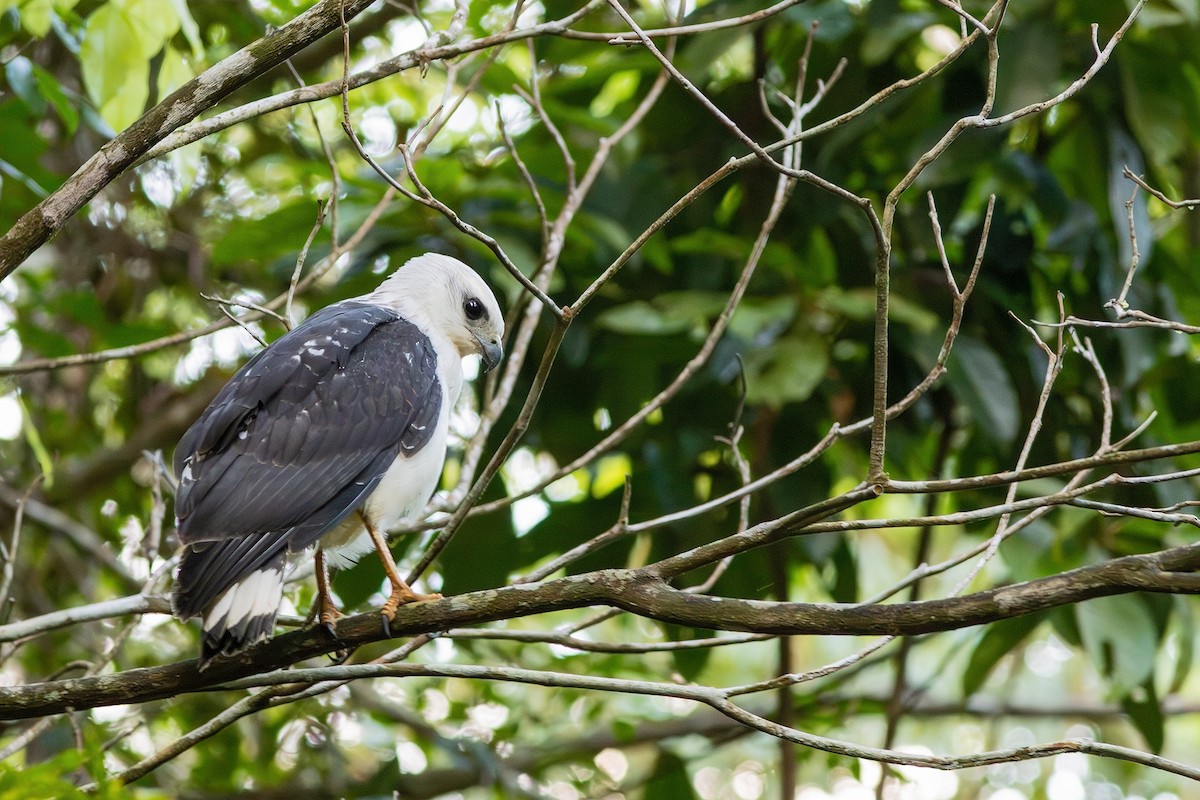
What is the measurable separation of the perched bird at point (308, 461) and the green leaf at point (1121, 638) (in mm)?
2383

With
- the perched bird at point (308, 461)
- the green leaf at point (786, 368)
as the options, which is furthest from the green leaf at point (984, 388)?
the perched bird at point (308, 461)

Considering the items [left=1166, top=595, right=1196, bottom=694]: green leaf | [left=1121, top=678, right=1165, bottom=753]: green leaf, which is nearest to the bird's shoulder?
[left=1121, top=678, right=1165, bottom=753]: green leaf

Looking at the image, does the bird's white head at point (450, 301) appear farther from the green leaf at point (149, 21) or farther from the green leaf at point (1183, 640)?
the green leaf at point (1183, 640)

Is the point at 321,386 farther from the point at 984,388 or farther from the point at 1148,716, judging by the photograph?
the point at 1148,716

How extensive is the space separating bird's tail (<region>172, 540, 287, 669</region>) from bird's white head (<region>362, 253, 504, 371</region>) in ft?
4.39

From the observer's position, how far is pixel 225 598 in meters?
2.91

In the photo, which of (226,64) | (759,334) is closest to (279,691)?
(226,64)

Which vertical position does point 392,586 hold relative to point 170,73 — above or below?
below

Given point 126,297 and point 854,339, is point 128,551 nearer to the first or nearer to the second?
point 126,297

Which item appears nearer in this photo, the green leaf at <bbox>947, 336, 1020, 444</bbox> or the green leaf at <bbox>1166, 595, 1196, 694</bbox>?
the green leaf at <bbox>947, 336, 1020, 444</bbox>

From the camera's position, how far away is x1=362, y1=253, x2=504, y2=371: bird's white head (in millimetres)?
4207

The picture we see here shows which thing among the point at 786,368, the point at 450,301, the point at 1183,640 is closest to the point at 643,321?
the point at 786,368

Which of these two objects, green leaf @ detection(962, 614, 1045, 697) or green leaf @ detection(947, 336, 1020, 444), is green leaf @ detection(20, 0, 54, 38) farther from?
green leaf @ detection(962, 614, 1045, 697)

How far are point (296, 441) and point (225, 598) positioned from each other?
625 mm
